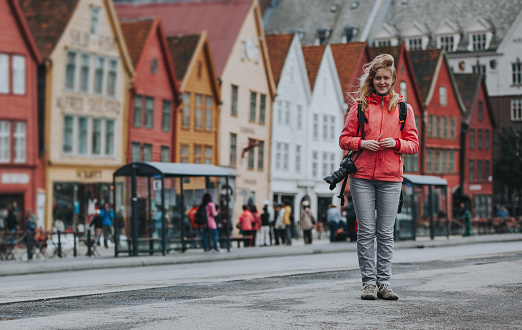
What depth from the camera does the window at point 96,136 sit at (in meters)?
50.8

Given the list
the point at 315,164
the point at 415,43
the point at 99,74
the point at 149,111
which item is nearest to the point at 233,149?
the point at 149,111

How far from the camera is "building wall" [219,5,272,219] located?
Result: 60.3 m

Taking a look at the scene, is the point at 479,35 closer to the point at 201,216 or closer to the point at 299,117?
the point at 299,117

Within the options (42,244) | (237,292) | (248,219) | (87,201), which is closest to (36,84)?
(87,201)

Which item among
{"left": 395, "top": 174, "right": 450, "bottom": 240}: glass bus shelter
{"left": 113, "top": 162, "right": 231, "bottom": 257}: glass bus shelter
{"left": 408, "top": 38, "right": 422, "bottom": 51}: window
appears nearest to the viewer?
{"left": 113, "top": 162, "right": 231, "bottom": 257}: glass bus shelter

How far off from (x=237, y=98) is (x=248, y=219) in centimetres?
2360

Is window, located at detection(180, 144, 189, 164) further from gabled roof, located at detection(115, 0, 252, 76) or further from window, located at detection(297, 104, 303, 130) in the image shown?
window, located at detection(297, 104, 303, 130)

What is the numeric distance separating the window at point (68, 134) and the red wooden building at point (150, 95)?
13.0 ft

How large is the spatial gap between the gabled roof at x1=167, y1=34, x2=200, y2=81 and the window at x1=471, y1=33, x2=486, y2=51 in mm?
42046

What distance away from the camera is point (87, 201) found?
163ft

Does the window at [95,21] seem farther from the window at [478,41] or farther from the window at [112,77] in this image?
the window at [478,41]

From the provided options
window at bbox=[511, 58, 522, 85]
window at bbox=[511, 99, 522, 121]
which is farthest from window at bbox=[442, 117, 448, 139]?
window at bbox=[511, 58, 522, 85]

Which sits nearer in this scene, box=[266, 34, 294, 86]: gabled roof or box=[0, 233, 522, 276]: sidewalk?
box=[0, 233, 522, 276]: sidewalk

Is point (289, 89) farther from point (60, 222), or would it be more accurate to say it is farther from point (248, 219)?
point (248, 219)
